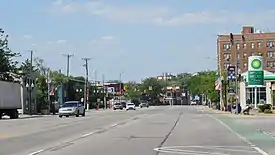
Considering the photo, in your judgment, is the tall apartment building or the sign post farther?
the tall apartment building

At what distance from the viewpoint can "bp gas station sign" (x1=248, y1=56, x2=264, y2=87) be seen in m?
84.1

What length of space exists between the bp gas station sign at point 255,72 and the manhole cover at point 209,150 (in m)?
63.5

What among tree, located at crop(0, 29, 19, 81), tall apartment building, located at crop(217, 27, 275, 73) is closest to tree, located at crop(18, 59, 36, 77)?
tree, located at crop(0, 29, 19, 81)

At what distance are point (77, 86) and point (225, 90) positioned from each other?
218ft

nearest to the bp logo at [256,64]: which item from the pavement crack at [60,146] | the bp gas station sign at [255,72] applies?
the bp gas station sign at [255,72]

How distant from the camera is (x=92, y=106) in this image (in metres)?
153

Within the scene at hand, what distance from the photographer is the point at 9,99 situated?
6488 centimetres

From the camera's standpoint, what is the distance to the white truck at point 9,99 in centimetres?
6306

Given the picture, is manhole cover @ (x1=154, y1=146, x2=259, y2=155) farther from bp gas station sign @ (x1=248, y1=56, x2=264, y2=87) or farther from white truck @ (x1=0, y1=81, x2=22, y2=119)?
bp gas station sign @ (x1=248, y1=56, x2=264, y2=87)

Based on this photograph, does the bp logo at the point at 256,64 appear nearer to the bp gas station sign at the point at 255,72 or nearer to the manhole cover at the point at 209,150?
the bp gas station sign at the point at 255,72

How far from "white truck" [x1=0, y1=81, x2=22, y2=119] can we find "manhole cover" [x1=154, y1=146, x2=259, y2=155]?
4347 centimetres

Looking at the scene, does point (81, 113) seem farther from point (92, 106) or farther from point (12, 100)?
point (92, 106)

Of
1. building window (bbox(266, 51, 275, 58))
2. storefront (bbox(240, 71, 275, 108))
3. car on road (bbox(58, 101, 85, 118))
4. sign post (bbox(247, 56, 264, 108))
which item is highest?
building window (bbox(266, 51, 275, 58))

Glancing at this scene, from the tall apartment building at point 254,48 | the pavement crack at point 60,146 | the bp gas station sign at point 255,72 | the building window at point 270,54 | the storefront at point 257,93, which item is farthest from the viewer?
the building window at point 270,54
